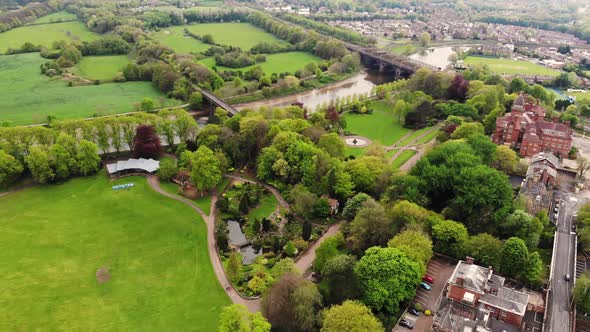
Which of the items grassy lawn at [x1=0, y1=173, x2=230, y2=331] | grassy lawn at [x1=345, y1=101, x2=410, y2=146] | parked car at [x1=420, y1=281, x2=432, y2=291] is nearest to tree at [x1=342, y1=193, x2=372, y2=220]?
parked car at [x1=420, y1=281, x2=432, y2=291]

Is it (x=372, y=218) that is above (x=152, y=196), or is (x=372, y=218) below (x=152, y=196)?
above

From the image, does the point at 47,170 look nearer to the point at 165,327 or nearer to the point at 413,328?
the point at 165,327

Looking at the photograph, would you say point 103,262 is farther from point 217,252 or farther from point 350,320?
point 350,320

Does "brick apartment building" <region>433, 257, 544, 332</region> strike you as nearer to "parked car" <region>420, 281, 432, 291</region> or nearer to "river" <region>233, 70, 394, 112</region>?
"parked car" <region>420, 281, 432, 291</region>

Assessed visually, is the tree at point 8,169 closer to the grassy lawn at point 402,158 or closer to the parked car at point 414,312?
the grassy lawn at point 402,158

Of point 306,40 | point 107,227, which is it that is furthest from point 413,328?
point 306,40

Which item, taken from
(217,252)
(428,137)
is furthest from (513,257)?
(428,137)
